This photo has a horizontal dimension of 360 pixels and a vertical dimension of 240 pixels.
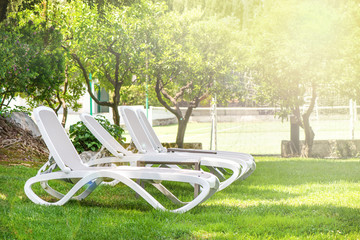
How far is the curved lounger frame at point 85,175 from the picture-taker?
514cm

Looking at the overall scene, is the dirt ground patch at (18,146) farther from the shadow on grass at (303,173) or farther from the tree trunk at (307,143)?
the tree trunk at (307,143)

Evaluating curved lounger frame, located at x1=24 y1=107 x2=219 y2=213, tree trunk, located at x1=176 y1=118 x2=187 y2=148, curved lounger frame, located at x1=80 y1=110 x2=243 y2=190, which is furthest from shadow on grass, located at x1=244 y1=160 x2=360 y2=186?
tree trunk, located at x1=176 y1=118 x2=187 y2=148

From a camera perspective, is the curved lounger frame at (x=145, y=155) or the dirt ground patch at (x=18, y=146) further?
the dirt ground patch at (x=18, y=146)

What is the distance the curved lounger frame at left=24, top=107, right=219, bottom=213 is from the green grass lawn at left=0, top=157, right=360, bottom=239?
0.57 feet

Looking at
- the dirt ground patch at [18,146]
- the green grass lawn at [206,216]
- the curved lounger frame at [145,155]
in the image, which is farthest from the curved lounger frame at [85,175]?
the dirt ground patch at [18,146]

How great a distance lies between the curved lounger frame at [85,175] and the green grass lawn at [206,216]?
18 centimetres

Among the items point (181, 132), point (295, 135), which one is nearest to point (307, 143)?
point (295, 135)

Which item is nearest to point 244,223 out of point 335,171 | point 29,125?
point 335,171

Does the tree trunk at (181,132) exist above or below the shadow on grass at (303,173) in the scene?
above

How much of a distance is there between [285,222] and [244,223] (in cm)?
41

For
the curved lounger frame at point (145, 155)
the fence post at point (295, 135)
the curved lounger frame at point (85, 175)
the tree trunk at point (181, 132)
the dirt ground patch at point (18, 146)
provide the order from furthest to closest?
1. the fence post at point (295, 135)
2. the tree trunk at point (181, 132)
3. the dirt ground patch at point (18, 146)
4. the curved lounger frame at point (145, 155)
5. the curved lounger frame at point (85, 175)

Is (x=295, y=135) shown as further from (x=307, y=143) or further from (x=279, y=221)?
(x=279, y=221)

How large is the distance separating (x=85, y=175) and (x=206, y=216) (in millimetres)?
1430

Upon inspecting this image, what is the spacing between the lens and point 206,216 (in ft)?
16.6
